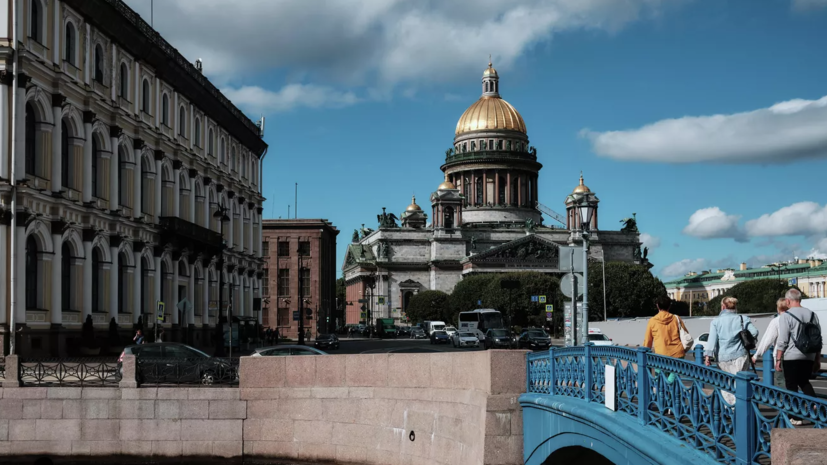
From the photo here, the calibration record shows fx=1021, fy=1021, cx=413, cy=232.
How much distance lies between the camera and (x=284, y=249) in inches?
4409

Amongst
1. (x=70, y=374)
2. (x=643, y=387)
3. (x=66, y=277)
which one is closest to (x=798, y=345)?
(x=643, y=387)

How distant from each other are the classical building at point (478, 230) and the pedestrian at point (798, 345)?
12745 centimetres

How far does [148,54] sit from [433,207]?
359ft

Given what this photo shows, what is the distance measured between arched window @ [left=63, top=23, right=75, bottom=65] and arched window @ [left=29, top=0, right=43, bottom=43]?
7.81ft

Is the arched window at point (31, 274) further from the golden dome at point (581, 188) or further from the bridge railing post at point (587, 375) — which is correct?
the golden dome at point (581, 188)

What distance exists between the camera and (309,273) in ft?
374

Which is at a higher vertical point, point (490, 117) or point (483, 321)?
point (490, 117)

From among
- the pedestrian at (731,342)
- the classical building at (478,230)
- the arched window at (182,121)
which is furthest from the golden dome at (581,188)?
the pedestrian at (731,342)

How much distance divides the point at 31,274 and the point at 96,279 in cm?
569

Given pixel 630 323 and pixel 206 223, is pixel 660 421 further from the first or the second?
pixel 630 323

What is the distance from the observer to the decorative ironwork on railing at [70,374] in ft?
77.9

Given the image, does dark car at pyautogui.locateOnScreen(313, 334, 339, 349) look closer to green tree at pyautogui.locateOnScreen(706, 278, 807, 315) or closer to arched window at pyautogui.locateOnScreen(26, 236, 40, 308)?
arched window at pyautogui.locateOnScreen(26, 236, 40, 308)

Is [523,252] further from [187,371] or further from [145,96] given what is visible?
[187,371]

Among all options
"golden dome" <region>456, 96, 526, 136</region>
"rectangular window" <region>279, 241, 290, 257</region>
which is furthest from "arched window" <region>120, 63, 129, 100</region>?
"golden dome" <region>456, 96, 526, 136</region>
